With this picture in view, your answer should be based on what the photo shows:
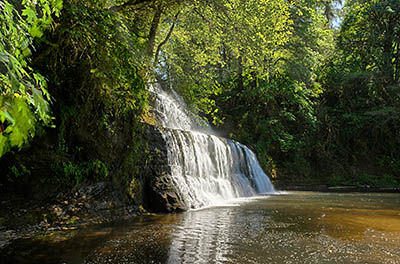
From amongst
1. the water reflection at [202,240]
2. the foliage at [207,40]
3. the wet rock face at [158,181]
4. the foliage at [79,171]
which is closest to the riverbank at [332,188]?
the foliage at [207,40]

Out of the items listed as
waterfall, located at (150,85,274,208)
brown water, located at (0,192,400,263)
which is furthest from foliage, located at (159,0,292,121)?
brown water, located at (0,192,400,263)

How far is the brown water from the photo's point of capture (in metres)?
3.28

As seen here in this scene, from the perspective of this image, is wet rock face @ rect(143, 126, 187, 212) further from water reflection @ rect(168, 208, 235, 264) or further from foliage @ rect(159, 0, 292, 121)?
foliage @ rect(159, 0, 292, 121)

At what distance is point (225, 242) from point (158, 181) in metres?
3.81

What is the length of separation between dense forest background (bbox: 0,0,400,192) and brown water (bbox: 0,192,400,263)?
1.39 metres

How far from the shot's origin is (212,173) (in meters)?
10.8

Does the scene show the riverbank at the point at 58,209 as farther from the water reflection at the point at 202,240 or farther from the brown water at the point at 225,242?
the water reflection at the point at 202,240

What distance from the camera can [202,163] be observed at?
33.7 ft

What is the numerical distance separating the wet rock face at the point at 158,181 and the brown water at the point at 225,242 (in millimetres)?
1275

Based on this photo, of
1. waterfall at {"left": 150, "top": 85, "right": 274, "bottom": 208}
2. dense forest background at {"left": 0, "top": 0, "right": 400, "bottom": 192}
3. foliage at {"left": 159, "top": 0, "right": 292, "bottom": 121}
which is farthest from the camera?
waterfall at {"left": 150, "top": 85, "right": 274, "bottom": 208}

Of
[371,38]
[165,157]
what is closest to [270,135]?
[371,38]

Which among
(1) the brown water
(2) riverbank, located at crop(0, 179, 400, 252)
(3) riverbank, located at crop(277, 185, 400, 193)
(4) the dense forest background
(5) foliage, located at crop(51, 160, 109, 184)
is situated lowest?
(3) riverbank, located at crop(277, 185, 400, 193)

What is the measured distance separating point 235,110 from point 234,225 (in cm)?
1431

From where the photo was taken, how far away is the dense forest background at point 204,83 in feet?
14.9
